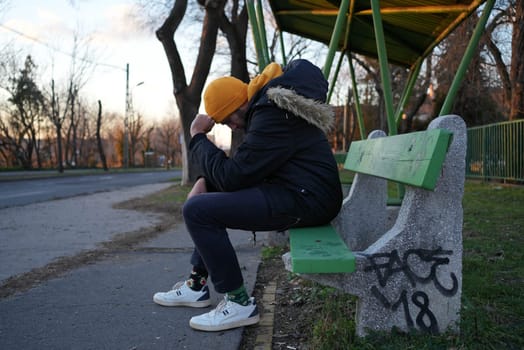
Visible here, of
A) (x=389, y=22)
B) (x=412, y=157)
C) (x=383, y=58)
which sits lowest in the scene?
(x=412, y=157)

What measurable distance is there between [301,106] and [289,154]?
0.84 feet

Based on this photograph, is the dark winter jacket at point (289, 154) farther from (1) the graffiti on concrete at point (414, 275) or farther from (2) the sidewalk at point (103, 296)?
(2) the sidewalk at point (103, 296)

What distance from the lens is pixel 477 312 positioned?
7.53ft

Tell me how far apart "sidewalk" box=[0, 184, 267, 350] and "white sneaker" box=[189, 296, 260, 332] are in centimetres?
4

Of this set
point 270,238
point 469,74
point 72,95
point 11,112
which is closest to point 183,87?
point 270,238

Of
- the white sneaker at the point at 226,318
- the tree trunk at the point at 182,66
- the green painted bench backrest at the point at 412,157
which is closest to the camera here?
the green painted bench backrest at the point at 412,157

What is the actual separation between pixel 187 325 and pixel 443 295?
1.35m

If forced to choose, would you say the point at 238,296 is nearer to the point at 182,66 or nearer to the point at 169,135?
the point at 182,66

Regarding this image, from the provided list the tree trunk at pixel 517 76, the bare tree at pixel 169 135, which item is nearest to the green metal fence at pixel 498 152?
the tree trunk at pixel 517 76

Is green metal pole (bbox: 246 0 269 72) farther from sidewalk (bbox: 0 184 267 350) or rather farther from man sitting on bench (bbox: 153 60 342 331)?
man sitting on bench (bbox: 153 60 342 331)

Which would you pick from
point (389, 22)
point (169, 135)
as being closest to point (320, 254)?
point (389, 22)

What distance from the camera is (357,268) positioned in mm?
2051

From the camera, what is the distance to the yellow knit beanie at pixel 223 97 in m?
2.57

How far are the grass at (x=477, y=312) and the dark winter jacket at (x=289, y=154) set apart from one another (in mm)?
560
